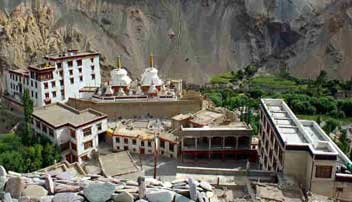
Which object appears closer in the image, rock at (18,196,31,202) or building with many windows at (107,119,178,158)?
rock at (18,196,31,202)

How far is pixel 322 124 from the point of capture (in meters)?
38.6

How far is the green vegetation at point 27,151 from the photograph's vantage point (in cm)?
2467

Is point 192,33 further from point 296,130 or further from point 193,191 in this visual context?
point 193,191

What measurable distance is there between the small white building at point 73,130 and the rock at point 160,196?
2292cm

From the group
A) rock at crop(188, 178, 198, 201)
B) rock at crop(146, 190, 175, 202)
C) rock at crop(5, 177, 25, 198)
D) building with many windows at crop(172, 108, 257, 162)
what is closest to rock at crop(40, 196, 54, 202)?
rock at crop(5, 177, 25, 198)

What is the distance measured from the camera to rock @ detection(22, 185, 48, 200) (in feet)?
17.2

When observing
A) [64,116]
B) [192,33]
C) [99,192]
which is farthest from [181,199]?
[192,33]

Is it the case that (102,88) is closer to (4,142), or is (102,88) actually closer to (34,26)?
(4,142)

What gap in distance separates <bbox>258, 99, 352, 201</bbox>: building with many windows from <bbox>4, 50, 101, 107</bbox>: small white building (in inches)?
812

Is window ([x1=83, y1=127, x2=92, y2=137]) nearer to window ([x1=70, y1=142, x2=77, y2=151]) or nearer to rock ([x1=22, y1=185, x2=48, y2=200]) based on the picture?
window ([x1=70, y1=142, x2=77, y2=151])

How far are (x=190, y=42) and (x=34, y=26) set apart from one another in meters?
21.9

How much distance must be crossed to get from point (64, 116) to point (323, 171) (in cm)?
1923

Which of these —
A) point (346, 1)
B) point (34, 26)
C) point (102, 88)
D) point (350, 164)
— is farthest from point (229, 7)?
point (350, 164)

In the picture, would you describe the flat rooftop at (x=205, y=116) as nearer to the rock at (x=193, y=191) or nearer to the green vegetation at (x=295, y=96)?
the green vegetation at (x=295, y=96)
